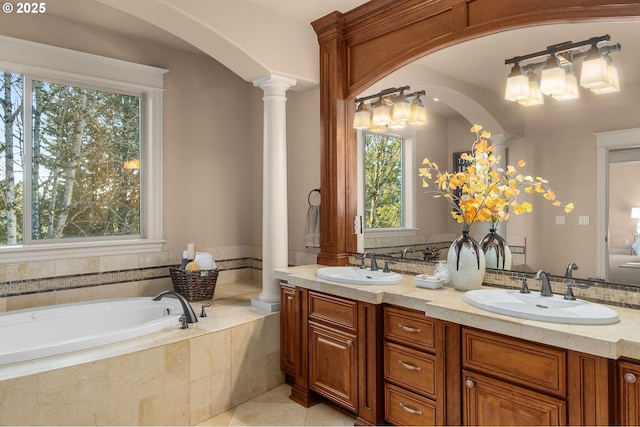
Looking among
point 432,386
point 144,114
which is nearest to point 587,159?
point 432,386

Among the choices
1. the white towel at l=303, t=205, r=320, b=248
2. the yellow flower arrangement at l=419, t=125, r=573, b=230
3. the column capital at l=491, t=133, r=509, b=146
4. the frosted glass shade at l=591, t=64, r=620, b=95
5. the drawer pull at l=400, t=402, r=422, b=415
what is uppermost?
the frosted glass shade at l=591, t=64, r=620, b=95

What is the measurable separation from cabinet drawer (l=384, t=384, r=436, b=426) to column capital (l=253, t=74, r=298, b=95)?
2.14m

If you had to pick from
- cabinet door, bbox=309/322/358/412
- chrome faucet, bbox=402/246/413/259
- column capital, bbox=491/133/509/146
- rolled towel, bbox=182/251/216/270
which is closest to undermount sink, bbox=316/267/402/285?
chrome faucet, bbox=402/246/413/259

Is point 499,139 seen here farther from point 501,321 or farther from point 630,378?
point 630,378

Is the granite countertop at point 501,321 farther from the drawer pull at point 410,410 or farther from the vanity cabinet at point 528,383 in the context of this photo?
the drawer pull at point 410,410

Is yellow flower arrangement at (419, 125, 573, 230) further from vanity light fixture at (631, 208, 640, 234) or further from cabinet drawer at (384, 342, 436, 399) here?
cabinet drawer at (384, 342, 436, 399)

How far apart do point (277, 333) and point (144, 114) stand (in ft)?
7.21

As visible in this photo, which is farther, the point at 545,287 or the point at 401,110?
the point at 401,110

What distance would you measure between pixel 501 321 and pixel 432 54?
1741 mm

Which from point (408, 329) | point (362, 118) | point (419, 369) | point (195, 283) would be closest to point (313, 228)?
point (362, 118)

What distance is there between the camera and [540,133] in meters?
2.24

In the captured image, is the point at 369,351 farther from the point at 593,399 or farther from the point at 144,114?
the point at 144,114

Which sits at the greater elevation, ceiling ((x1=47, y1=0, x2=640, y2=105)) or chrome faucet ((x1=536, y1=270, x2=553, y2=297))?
ceiling ((x1=47, y1=0, x2=640, y2=105))

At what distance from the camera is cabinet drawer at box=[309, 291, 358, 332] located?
241 cm
